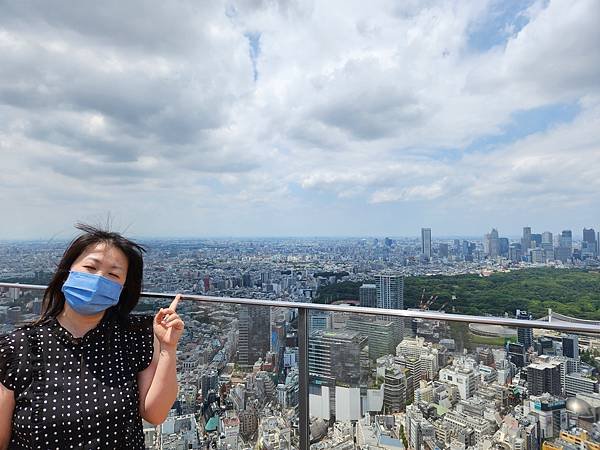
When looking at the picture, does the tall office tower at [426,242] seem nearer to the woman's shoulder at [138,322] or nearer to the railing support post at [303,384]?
the railing support post at [303,384]

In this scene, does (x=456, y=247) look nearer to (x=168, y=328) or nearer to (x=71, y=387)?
(x=168, y=328)

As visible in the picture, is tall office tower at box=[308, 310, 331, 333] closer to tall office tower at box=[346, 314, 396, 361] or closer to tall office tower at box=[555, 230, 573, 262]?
tall office tower at box=[346, 314, 396, 361]

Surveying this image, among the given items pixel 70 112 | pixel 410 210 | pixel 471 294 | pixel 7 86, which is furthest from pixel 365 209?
pixel 7 86

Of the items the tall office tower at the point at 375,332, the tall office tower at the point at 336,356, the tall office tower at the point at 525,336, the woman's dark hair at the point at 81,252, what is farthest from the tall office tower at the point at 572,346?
the woman's dark hair at the point at 81,252

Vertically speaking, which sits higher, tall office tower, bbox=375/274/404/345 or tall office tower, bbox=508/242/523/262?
tall office tower, bbox=508/242/523/262

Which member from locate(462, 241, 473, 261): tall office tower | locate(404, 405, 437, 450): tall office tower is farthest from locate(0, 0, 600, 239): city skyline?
locate(404, 405, 437, 450): tall office tower

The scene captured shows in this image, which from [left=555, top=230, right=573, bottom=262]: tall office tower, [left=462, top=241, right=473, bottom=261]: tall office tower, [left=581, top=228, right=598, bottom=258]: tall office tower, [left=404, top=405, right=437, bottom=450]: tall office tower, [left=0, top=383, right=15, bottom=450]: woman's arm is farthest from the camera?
[left=462, top=241, right=473, bottom=261]: tall office tower
